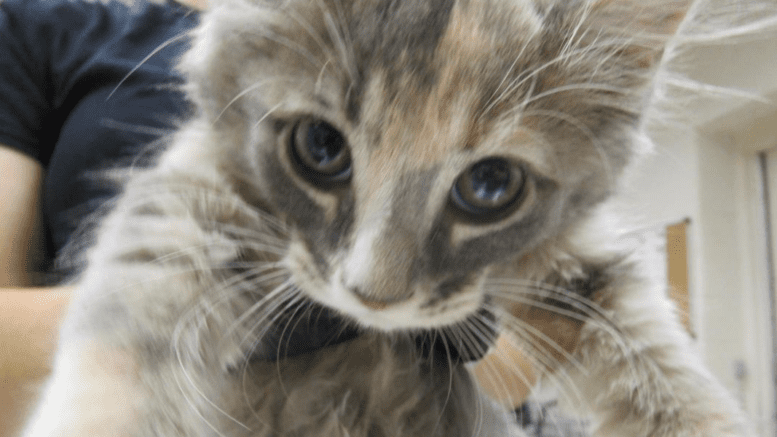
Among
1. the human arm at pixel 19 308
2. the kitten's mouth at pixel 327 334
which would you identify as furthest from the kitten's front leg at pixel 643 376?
the human arm at pixel 19 308

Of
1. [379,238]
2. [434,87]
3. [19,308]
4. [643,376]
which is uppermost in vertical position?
[434,87]

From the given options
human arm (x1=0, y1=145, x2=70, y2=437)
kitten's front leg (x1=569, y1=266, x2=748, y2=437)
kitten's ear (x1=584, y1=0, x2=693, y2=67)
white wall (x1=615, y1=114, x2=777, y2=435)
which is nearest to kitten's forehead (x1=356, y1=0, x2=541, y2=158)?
kitten's ear (x1=584, y1=0, x2=693, y2=67)

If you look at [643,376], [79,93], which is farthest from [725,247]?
[79,93]

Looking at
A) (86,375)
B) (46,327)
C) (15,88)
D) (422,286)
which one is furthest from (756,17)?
(15,88)

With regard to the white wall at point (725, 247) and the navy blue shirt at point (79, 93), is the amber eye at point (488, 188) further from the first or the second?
the white wall at point (725, 247)

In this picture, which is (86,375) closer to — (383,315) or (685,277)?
(383,315)

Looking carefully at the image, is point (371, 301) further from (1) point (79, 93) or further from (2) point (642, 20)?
(1) point (79, 93)

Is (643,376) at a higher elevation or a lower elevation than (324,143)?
lower
